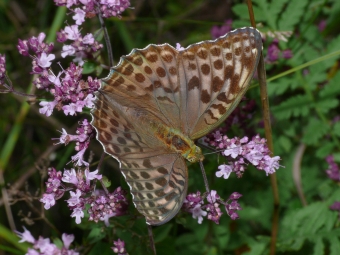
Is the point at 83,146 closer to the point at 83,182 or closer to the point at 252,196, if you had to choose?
the point at 83,182

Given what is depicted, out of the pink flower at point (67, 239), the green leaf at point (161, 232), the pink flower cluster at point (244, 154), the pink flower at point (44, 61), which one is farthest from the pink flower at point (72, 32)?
the green leaf at point (161, 232)

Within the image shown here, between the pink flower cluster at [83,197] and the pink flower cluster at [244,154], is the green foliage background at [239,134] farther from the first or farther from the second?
the pink flower cluster at [244,154]

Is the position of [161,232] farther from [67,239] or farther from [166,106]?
[166,106]

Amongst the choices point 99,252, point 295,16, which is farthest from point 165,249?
point 295,16

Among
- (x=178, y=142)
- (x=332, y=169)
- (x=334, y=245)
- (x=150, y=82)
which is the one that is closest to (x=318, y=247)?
(x=334, y=245)

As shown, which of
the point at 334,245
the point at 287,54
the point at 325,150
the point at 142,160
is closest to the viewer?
the point at 142,160

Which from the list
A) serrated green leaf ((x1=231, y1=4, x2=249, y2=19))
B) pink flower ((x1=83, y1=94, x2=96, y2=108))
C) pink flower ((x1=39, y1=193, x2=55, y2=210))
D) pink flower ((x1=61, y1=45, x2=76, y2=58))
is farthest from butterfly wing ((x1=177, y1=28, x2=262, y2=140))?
serrated green leaf ((x1=231, y1=4, x2=249, y2=19))
